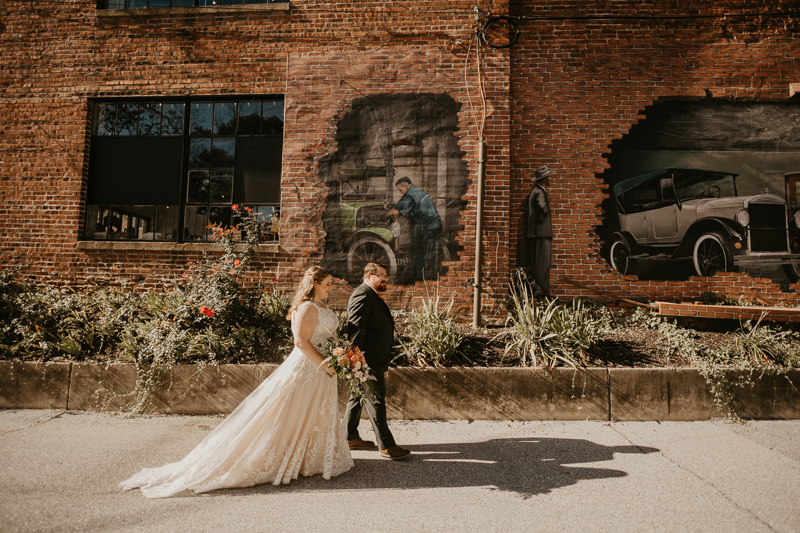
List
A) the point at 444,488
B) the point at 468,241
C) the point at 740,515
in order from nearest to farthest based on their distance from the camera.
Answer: the point at 740,515
the point at 444,488
the point at 468,241

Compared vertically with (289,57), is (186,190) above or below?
below

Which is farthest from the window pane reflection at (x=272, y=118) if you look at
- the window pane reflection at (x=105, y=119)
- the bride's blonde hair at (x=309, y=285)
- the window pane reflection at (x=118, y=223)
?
the bride's blonde hair at (x=309, y=285)

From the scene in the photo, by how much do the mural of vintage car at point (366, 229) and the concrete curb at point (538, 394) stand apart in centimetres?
243

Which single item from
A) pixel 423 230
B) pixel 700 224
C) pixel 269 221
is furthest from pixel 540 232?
pixel 269 221

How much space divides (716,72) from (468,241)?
5354 millimetres

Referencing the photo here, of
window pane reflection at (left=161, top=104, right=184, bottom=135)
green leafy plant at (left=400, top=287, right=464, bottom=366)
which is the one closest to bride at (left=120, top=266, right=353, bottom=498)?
green leafy plant at (left=400, top=287, right=464, bottom=366)

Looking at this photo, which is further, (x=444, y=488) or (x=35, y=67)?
(x=35, y=67)

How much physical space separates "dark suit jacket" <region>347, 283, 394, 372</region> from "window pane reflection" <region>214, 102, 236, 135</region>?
18.1 feet

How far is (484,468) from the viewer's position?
368 centimetres

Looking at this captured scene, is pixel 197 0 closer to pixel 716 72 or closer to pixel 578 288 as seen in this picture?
pixel 578 288

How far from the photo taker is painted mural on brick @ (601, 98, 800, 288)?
6.95m

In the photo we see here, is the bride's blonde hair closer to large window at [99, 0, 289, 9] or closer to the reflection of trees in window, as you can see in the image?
the reflection of trees in window

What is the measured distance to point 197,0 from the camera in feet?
25.4

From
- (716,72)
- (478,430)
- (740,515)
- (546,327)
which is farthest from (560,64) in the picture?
(740,515)
